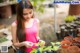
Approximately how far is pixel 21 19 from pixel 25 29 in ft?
0.22

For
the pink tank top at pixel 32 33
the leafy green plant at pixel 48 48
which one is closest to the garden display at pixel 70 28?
the leafy green plant at pixel 48 48

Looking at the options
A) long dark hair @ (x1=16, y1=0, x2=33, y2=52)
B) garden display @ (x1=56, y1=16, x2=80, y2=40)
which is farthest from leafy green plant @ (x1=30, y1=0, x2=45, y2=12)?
garden display @ (x1=56, y1=16, x2=80, y2=40)

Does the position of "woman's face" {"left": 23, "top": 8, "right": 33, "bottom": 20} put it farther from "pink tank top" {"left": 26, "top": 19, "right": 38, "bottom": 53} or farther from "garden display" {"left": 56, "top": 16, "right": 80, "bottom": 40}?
"garden display" {"left": 56, "top": 16, "right": 80, "bottom": 40}

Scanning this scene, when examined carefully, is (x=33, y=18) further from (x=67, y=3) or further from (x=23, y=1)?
(x=67, y=3)

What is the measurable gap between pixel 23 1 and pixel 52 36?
30 centimetres

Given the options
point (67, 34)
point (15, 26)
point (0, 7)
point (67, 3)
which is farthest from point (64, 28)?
point (0, 7)

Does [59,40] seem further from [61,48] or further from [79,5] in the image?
[79,5]

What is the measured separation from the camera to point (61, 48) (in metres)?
1.20

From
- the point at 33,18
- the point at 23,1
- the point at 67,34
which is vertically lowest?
the point at 67,34

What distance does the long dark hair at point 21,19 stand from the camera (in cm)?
113

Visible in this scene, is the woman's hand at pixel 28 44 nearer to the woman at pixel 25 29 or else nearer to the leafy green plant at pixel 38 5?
the woman at pixel 25 29

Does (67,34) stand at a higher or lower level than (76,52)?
higher

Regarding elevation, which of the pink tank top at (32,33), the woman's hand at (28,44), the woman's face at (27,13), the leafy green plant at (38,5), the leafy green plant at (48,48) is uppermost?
the leafy green plant at (38,5)

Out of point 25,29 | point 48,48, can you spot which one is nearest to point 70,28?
point 48,48
